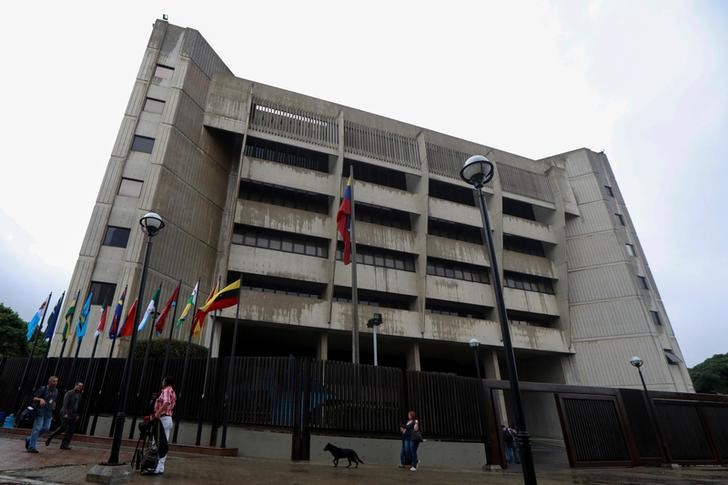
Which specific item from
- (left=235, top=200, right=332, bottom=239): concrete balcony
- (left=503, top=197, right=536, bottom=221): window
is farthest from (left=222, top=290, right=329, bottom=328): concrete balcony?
(left=503, top=197, right=536, bottom=221): window

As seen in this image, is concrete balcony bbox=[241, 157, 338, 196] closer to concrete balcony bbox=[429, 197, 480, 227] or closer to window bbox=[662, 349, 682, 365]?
concrete balcony bbox=[429, 197, 480, 227]

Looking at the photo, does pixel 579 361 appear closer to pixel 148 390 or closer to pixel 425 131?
pixel 425 131

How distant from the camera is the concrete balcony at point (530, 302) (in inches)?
1233

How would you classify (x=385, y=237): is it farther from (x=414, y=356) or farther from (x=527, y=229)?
(x=527, y=229)

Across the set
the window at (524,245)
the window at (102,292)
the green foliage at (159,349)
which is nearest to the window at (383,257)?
the window at (524,245)

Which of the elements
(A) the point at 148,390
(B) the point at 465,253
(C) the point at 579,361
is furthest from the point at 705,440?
(A) the point at 148,390

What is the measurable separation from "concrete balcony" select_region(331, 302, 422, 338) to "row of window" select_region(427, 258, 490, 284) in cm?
490

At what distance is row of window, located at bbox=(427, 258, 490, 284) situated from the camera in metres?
31.5

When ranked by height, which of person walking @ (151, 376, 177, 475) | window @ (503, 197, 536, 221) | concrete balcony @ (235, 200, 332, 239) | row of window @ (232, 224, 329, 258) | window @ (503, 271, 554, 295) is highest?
window @ (503, 197, 536, 221)

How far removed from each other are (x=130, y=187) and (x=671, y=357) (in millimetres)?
38845

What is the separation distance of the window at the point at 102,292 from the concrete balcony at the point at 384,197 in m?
15.7

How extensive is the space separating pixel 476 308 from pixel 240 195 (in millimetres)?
19976

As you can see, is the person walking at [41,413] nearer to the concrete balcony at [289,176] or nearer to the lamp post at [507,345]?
the lamp post at [507,345]

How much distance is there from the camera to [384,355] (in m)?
33.0
